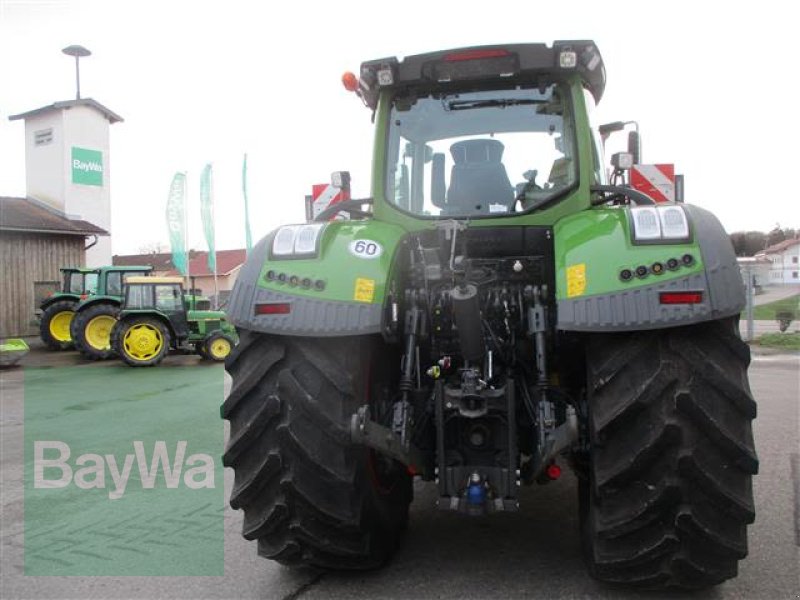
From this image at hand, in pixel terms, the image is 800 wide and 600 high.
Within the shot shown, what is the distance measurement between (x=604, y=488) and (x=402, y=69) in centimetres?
225

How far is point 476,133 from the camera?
3.93 metres

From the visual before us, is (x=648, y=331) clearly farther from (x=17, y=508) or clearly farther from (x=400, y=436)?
(x=17, y=508)

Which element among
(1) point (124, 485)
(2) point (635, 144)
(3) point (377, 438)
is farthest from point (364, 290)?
(1) point (124, 485)

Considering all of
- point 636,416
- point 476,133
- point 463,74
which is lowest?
point 636,416

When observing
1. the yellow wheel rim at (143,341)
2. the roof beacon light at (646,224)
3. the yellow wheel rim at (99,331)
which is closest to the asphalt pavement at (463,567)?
the roof beacon light at (646,224)

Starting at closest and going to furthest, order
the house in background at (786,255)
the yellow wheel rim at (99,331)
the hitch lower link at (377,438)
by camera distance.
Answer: the hitch lower link at (377,438) < the yellow wheel rim at (99,331) < the house in background at (786,255)

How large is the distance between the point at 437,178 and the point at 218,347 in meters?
11.4

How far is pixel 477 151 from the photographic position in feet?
12.9

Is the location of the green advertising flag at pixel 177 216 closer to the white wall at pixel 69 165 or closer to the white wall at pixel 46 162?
the white wall at pixel 69 165

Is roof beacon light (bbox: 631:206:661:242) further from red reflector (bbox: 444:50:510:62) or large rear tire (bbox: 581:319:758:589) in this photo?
red reflector (bbox: 444:50:510:62)

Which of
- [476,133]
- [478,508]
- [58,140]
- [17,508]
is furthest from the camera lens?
[58,140]

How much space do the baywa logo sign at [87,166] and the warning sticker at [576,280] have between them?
23570mm

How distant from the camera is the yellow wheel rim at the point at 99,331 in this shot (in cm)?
1585

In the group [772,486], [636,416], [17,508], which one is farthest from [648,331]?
[17,508]
